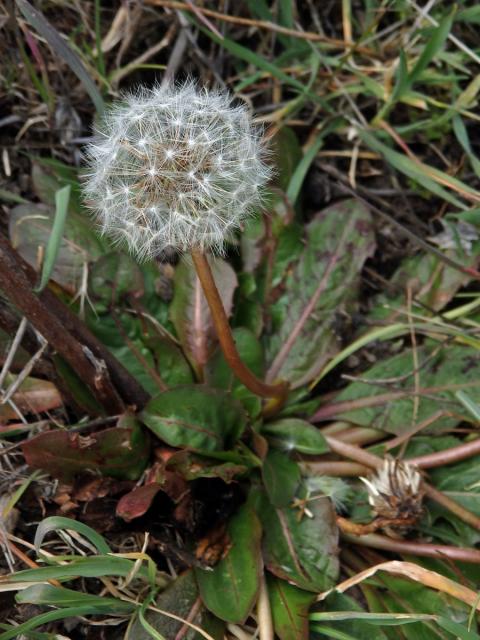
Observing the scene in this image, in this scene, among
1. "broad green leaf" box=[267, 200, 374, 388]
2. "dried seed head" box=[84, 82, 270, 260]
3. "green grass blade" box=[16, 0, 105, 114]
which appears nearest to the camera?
"dried seed head" box=[84, 82, 270, 260]

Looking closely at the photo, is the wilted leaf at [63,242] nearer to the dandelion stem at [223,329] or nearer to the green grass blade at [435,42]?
the dandelion stem at [223,329]

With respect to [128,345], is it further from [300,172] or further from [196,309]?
[300,172]

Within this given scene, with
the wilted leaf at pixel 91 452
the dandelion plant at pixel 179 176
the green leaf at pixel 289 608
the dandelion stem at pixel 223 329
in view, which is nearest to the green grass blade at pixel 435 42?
the dandelion plant at pixel 179 176

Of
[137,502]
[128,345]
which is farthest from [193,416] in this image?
[128,345]

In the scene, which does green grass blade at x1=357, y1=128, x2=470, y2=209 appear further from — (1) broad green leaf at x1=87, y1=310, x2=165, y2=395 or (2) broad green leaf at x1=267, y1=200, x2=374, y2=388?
(1) broad green leaf at x1=87, y1=310, x2=165, y2=395

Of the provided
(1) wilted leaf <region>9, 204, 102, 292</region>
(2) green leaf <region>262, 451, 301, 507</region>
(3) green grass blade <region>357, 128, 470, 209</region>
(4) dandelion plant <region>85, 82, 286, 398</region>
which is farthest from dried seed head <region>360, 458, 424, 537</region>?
(1) wilted leaf <region>9, 204, 102, 292</region>

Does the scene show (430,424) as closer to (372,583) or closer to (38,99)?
(372,583)
